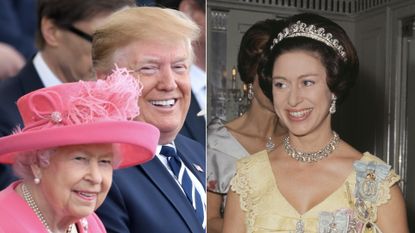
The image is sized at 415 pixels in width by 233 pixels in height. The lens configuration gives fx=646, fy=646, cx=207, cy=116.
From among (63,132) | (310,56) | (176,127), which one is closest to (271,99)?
(310,56)

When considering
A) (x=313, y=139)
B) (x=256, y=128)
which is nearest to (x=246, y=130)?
(x=256, y=128)

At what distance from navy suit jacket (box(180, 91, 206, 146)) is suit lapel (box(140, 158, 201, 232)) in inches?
7.8

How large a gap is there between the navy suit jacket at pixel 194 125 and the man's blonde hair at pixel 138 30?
0.23 meters

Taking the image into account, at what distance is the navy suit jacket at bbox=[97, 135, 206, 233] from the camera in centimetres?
259

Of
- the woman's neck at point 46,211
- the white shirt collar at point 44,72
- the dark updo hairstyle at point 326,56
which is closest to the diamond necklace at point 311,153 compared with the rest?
the dark updo hairstyle at point 326,56

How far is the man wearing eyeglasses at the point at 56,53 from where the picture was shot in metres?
2.45

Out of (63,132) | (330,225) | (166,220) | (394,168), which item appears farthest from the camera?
(394,168)

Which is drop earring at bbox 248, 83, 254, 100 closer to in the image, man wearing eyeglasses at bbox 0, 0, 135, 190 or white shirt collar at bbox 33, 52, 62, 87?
man wearing eyeglasses at bbox 0, 0, 135, 190

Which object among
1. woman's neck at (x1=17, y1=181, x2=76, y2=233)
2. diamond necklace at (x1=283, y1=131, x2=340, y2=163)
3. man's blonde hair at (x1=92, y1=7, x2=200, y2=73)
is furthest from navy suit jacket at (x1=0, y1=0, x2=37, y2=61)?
diamond necklace at (x1=283, y1=131, x2=340, y2=163)

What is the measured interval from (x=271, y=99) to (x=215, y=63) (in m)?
0.31

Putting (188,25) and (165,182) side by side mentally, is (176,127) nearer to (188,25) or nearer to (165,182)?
(165,182)

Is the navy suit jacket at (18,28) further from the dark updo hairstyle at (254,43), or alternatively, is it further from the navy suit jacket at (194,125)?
the dark updo hairstyle at (254,43)

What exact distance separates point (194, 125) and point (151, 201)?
16.1 inches

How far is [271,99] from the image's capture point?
2.98 meters
